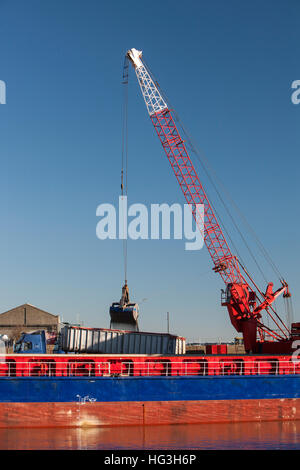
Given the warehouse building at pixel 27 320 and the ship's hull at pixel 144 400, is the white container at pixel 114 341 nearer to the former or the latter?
the ship's hull at pixel 144 400

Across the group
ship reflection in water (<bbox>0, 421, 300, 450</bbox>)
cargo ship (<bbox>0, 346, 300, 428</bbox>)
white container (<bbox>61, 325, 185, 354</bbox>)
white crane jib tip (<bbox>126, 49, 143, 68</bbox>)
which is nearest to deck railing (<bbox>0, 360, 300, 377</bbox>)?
cargo ship (<bbox>0, 346, 300, 428</bbox>)

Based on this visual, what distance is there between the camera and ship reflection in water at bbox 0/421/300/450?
1083 inches

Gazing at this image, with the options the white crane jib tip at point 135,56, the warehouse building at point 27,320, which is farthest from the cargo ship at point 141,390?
the warehouse building at point 27,320

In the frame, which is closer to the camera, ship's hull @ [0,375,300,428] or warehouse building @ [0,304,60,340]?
ship's hull @ [0,375,300,428]

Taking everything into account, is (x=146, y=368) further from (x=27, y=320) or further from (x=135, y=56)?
(x=27, y=320)

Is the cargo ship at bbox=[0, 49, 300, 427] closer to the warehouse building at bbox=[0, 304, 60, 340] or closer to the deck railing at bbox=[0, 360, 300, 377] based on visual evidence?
the deck railing at bbox=[0, 360, 300, 377]

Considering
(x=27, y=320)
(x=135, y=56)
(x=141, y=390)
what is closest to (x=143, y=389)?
(x=141, y=390)

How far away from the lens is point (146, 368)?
1378 inches

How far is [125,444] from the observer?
27781 mm

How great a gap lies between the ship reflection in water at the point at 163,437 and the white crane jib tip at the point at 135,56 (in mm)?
36189

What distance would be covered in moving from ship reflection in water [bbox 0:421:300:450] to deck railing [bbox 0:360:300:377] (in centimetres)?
367
